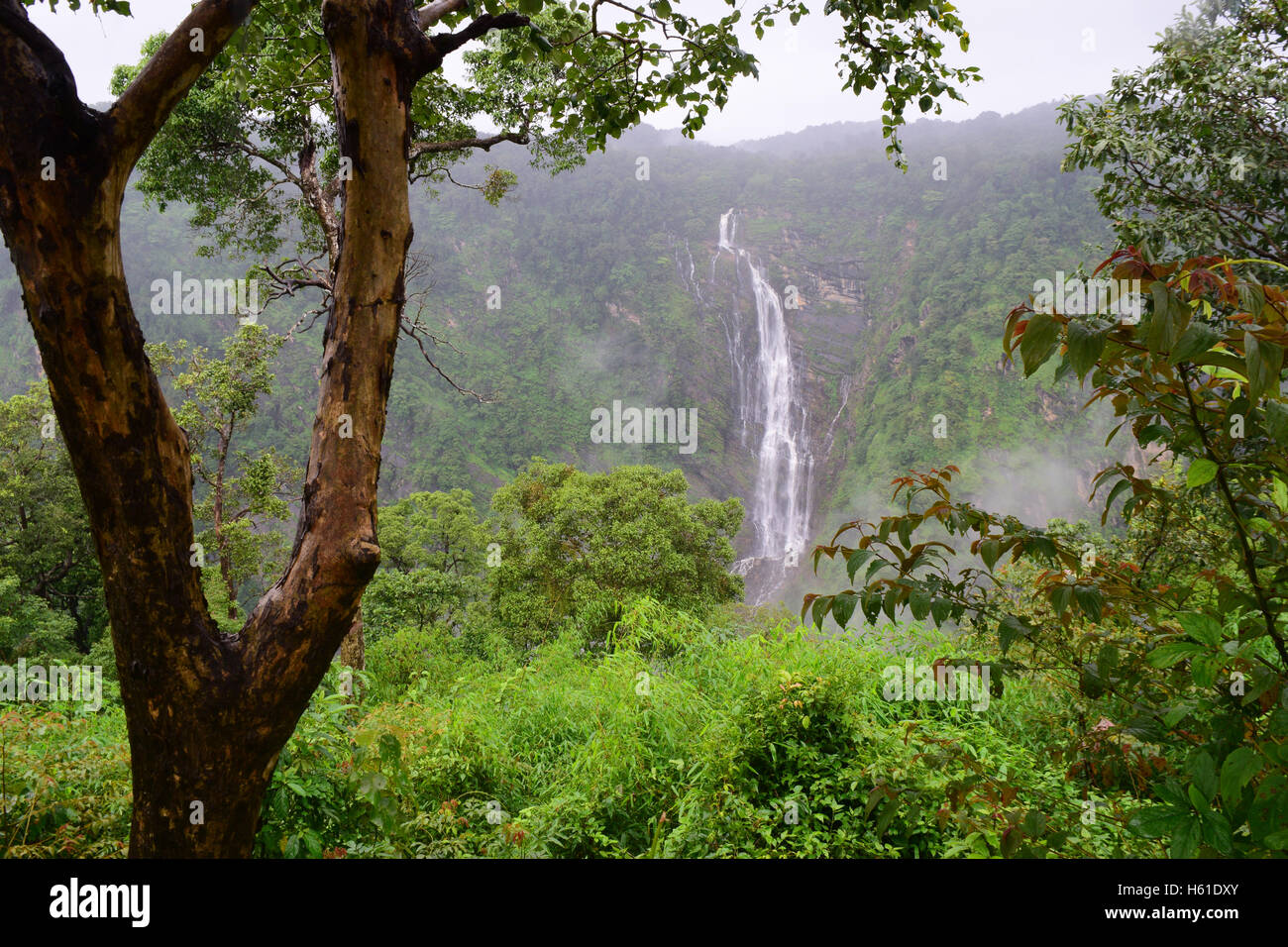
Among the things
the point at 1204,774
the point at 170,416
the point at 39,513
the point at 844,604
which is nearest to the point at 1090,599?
the point at 1204,774

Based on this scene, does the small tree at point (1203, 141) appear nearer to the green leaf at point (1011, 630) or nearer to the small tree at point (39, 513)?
the green leaf at point (1011, 630)

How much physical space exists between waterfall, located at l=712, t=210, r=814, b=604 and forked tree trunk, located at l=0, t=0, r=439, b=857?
34.4 metres

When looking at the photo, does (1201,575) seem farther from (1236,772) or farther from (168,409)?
(168,409)

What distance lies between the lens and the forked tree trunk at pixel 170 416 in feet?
4.51

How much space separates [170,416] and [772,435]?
141 ft

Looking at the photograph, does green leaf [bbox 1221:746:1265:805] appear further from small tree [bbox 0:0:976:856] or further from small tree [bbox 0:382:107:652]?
small tree [bbox 0:382:107:652]

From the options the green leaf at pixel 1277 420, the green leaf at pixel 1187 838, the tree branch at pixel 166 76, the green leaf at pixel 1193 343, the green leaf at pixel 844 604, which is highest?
the tree branch at pixel 166 76

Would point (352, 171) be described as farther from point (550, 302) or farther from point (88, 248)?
point (550, 302)

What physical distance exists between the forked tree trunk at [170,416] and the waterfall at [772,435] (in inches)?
1356

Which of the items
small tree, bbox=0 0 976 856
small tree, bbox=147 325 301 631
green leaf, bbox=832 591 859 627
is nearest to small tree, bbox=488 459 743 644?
small tree, bbox=147 325 301 631

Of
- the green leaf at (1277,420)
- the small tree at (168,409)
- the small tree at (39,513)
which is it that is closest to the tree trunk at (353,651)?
the small tree at (168,409)

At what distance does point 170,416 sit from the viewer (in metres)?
1.56

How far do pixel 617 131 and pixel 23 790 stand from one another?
130 inches

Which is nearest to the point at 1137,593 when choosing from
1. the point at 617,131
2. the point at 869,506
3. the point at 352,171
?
the point at 352,171
